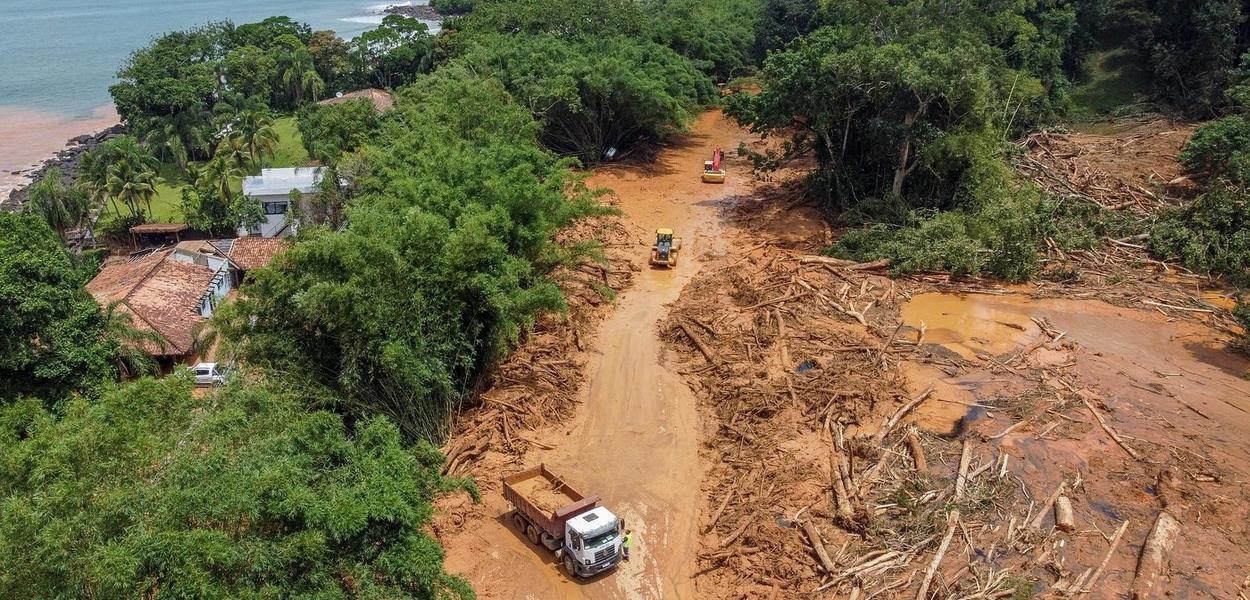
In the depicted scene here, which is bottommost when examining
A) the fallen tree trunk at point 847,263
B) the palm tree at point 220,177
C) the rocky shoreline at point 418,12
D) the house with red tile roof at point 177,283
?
the house with red tile roof at point 177,283

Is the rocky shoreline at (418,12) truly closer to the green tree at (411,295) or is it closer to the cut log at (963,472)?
A: the green tree at (411,295)

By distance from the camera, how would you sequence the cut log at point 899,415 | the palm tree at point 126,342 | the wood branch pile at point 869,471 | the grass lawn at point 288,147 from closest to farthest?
the wood branch pile at point 869,471, the cut log at point 899,415, the palm tree at point 126,342, the grass lawn at point 288,147

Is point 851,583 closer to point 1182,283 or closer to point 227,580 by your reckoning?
point 227,580

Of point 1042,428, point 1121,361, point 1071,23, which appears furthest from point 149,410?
point 1071,23

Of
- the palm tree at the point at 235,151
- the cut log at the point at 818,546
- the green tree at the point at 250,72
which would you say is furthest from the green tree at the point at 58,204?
the cut log at the point at 818,546

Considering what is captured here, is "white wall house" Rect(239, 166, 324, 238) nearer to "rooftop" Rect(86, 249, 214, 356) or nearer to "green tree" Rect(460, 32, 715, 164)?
"rooftop" Rect(86, 249, 214, 356)
